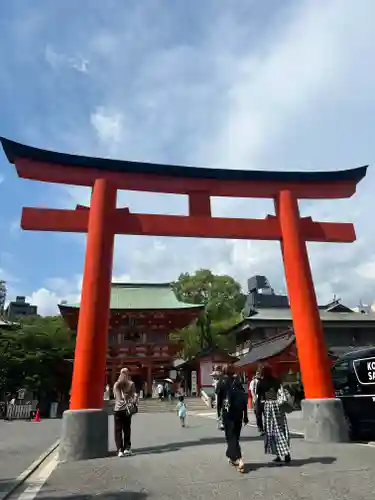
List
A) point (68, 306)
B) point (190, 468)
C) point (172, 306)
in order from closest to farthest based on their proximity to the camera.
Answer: point (190, 468) → point (68, 306) → point (172, 306)

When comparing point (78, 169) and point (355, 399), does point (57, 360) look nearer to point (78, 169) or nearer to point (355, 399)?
point (78, 169)

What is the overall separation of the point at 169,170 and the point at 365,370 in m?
6.20

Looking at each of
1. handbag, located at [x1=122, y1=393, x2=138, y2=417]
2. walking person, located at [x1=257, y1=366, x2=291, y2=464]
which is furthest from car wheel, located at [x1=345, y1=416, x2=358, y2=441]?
handbag, located at [x1=122, y1=393, x2=138, y2=417]

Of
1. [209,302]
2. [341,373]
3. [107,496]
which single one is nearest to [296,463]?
[107,496]

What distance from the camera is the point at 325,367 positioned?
357 inches

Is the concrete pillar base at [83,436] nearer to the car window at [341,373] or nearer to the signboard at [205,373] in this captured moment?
the car window at [341,373]

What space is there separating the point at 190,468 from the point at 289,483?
1.71 metres

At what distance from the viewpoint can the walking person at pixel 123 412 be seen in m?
7.85

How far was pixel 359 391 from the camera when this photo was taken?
898 cm

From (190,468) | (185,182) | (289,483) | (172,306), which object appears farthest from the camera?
(172,306)

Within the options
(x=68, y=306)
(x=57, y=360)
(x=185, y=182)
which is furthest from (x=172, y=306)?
(x=185, y=182)

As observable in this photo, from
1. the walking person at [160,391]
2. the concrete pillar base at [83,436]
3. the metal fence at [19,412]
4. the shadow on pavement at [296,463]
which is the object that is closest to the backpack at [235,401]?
the shadow on pavement at [296,463]

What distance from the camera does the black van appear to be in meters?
8.69

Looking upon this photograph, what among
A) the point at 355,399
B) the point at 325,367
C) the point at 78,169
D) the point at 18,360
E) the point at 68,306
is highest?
the point at 68,306
